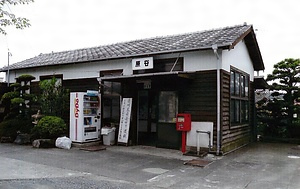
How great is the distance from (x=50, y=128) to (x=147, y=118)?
3569 mm

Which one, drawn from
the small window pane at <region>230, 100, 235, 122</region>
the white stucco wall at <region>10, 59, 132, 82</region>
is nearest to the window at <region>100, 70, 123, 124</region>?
the white stucco wall at <region>10, 59, 132, 82</region>

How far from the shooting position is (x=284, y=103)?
38.8ft

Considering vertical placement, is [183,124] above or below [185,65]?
below

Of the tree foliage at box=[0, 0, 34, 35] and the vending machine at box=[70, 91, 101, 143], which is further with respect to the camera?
the vending machine at box=[70, 91, 101, 143]

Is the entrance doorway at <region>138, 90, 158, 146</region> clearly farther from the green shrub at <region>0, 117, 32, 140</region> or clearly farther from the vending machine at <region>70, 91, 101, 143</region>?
the green shrub at <region>0, 117, 32, 140</region>

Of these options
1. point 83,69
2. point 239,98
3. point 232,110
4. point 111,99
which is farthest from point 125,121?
point 239,98

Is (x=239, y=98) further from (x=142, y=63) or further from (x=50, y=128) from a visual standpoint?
(x=50, y=128)

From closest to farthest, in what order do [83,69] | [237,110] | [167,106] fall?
[167,106] → [237,110] → [83,69]

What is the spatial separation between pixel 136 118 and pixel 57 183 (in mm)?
5169

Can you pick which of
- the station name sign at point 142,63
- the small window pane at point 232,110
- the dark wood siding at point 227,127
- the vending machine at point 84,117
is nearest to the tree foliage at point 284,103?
the dark wood siding at point 227,127

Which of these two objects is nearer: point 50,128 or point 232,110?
point 232,110

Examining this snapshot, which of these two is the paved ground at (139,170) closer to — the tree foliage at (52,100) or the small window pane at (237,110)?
the small window pane at (237,110)

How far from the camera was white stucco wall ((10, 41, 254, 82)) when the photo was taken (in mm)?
8625

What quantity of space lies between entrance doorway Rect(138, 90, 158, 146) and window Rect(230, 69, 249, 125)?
2813 mm
